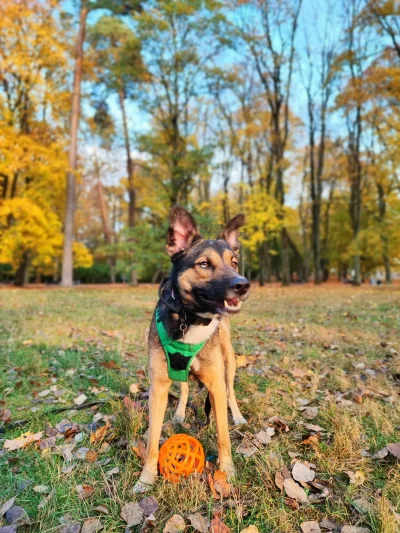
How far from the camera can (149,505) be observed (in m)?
2.26

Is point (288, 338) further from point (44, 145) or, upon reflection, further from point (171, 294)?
point (44, 145)

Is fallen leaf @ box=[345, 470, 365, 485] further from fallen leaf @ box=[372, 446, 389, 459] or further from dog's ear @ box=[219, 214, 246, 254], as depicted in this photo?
dog's ear @ box=[219, 214, 246, 254]

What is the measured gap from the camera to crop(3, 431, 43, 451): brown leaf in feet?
9.79

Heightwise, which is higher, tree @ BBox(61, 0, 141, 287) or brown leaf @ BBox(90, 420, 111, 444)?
tree @ BBox(61, 0, 141, 287)

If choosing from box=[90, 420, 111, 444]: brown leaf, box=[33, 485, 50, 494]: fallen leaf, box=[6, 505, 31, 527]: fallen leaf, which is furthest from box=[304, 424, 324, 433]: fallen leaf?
box=[6, 505, 31, 527]: fallen leaf

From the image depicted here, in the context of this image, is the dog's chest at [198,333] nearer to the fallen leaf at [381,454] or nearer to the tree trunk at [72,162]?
the fallen leaf at [381,454]

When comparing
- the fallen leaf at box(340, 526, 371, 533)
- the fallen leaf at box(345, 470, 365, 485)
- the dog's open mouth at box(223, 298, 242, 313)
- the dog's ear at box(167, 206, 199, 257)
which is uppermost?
the dog's ear at box(167, 206, 199, 257)

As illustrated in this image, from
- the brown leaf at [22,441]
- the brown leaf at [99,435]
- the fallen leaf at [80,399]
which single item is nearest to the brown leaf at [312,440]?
the brown leaf at [99,435]

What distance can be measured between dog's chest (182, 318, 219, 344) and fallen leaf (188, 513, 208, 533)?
1.08 m

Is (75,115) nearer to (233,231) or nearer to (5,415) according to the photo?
(5,415)

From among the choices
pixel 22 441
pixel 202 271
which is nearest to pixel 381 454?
pixel 202 271

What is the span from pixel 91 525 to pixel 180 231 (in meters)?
2.05

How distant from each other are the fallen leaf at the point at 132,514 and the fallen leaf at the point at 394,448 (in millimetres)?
1764

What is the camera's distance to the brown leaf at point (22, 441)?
298cm
